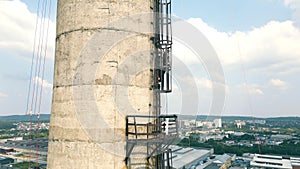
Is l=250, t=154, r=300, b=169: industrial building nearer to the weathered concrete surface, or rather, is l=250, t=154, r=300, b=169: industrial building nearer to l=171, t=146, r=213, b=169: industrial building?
l=171, t=146, r=213, b=169: industrial building

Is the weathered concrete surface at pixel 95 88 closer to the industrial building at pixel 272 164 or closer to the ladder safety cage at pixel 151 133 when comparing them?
the ladder safety cage at pixel 151 133

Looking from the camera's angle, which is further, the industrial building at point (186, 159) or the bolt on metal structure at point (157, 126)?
the industrial building at point (186, 159)

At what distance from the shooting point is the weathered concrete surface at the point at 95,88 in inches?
227

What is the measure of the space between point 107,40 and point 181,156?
71354mm

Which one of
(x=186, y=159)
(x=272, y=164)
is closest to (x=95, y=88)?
(x=186, y=159)

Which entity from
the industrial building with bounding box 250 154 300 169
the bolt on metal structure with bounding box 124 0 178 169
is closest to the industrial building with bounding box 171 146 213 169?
the industrial building with bounding box 250 154 300 169

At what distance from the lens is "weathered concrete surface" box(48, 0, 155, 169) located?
5766mm

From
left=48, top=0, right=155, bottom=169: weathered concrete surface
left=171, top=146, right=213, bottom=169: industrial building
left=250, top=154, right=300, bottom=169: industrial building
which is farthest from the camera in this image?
left=250, top=154, right=300, bottom=169: industrial building

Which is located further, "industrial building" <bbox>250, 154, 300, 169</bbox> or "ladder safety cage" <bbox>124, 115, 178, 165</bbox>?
"industrial building" <bbox>250, 154, 300, 169</bbox>

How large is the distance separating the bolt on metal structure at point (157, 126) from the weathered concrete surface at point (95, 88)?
235mm

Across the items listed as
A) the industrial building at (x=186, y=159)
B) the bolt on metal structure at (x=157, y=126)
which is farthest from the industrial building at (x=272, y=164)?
the bolt on metal structure at (x=157, y=126)

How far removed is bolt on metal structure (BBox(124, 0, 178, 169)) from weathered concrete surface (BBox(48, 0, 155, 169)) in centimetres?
23

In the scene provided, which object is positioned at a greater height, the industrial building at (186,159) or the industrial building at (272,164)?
the industrial building at (186,159)

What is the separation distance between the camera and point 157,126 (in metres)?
6.31
